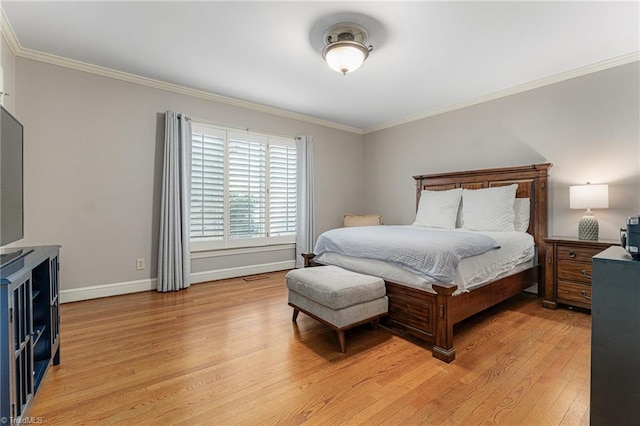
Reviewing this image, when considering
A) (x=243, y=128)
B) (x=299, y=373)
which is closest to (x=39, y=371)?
(x=299, y=373)

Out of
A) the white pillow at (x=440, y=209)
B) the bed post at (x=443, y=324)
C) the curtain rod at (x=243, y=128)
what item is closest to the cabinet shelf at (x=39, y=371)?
the bed post at (x=443, y=324)

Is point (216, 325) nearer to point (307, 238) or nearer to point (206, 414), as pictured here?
point (206, 414)

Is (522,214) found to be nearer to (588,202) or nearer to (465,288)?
(588,202)

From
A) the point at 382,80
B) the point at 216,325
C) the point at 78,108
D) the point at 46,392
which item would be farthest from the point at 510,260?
the point at 78,108

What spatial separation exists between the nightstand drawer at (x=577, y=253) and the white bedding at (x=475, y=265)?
0.27 meters

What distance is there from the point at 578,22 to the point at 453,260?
85.0 inches

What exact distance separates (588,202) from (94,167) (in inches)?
200

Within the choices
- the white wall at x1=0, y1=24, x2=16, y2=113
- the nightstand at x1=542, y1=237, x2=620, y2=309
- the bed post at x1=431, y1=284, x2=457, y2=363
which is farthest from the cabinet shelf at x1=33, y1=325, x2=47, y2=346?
the nightstand at x1=542, y1=237, x2=620, y2=309

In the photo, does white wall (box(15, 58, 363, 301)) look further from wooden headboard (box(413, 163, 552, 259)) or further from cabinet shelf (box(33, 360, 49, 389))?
wooden headboard (box(413, 163, 552, 259))

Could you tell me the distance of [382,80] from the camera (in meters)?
3.43

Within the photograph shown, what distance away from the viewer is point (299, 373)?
1.81 meters

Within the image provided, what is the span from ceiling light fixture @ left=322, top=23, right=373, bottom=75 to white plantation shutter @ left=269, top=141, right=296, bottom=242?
2120mm

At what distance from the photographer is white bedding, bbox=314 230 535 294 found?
7.29 feet

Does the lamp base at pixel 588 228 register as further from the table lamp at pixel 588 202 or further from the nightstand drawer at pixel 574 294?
the nightstand drawer at pixel 574 294
